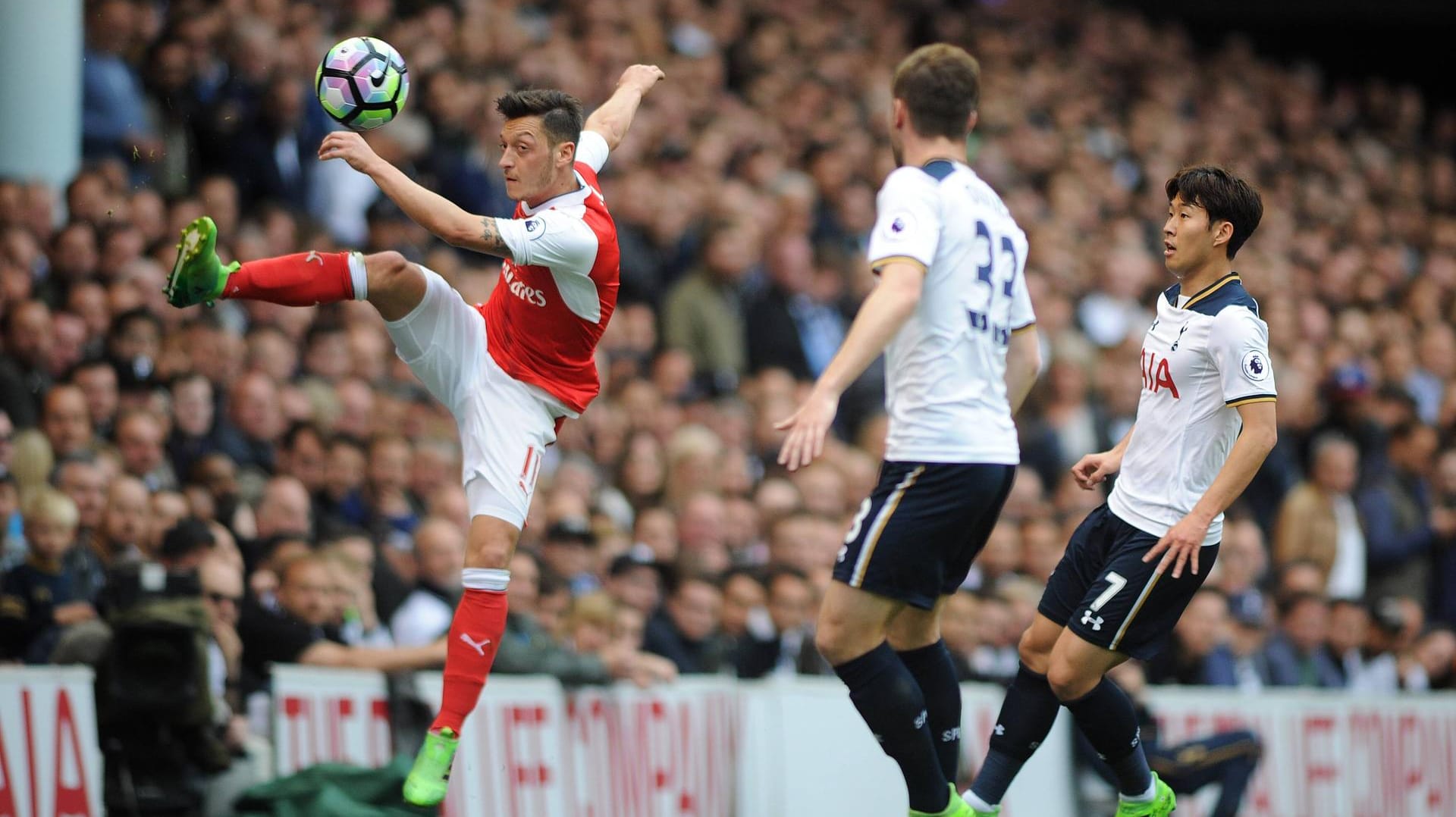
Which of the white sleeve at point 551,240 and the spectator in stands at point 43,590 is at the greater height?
the white sleeve at point 551,240

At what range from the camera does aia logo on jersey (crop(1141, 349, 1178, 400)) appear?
7.02 m

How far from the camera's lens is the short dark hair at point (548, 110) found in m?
7.37

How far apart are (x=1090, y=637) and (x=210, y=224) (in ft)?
12.0

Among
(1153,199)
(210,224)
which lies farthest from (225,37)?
(1153,199)

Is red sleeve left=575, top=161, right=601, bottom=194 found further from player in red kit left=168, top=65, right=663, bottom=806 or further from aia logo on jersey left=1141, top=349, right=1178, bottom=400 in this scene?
aia logo on jersey left=1141, top=349, right=1178, bottom=400

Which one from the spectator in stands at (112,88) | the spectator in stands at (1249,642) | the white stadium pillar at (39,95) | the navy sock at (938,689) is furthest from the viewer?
the spectator in stands at (1249,642)

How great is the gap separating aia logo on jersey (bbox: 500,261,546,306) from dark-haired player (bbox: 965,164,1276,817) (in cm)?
242

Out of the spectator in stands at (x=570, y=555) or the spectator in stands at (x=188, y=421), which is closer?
the spectator in stands at (x=188, y=421)

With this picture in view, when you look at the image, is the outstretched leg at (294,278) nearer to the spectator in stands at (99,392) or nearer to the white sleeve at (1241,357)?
the spectator in stands at (99,392)

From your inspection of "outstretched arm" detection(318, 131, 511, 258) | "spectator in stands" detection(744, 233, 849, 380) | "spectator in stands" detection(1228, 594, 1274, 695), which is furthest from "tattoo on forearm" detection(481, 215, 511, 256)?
"spectator in stands" detection(1228, 594, 1274, 695)

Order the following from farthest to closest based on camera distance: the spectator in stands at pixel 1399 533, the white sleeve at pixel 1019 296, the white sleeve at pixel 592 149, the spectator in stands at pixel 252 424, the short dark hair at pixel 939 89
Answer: the spectator in stands at pixel 1399 533
the spectator in stands at pixel 252 424
the white sleeve at pixel 592 149
the white sleeve at pixel 1019 296
the short dark hair at pixel 939 89

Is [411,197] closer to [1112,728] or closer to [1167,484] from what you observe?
[1167,484]

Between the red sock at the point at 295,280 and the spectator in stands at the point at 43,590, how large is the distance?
2.05m

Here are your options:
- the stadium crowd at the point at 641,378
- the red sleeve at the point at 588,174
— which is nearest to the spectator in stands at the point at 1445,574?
the stadium crowd at the point at 641,378
